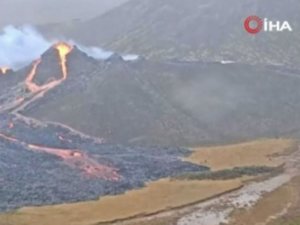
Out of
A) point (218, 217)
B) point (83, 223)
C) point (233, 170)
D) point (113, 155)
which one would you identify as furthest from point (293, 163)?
point (83, 223)

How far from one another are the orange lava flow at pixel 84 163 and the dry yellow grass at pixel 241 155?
25.5 metres

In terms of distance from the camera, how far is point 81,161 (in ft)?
543

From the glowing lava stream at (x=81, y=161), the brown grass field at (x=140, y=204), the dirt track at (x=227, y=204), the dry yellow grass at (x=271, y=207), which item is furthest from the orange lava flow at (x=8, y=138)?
the dry yellow grass at (x=271, y=207)

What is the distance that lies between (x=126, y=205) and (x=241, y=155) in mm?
60909

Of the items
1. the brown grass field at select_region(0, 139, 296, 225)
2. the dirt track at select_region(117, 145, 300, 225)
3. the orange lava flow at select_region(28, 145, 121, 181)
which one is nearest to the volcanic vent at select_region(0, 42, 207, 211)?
the orange lava flow at select_region(28, 145, 121, 181)

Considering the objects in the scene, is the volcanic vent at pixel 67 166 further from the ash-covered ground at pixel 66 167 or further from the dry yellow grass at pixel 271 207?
the dry yellow grass at pixel 271 207

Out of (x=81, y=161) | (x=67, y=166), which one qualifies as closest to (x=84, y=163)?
(x=81, y=161)

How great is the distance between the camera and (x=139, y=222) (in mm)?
112938

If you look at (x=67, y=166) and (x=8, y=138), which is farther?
(x=8, y=138)

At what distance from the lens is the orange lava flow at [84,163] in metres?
155

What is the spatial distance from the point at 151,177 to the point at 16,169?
29.8 metres

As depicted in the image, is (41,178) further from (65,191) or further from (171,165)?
(171,165)

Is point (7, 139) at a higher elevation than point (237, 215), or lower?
higher

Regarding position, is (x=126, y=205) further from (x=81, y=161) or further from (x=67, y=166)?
(x=81, y=161)
